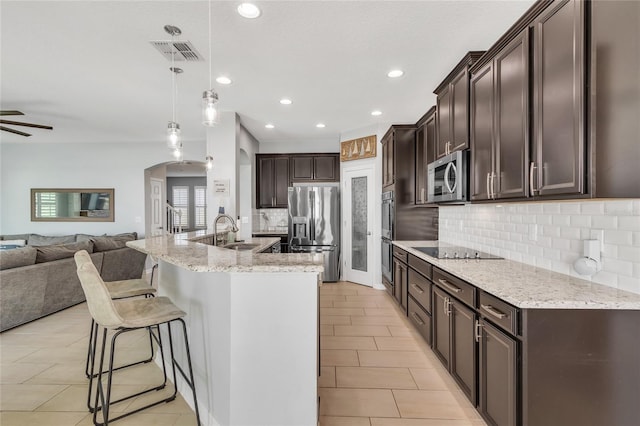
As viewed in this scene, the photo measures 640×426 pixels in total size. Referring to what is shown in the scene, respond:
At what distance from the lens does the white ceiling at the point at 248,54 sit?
217cm

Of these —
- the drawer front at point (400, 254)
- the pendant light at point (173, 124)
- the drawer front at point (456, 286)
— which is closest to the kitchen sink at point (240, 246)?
the pendant light at point (173, 124)

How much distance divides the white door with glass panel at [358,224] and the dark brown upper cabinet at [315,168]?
60 cm

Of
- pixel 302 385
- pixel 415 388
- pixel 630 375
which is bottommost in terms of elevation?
pixel 415 388

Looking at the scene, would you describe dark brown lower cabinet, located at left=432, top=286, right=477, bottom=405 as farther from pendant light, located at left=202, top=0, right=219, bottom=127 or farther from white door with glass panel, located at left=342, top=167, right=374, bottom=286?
white door with glass panel, located at left=342, top=167, right=374, bottom=286

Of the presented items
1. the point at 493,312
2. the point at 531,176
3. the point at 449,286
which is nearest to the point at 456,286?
the point at 449,286

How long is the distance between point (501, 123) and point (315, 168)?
4335 millimetres

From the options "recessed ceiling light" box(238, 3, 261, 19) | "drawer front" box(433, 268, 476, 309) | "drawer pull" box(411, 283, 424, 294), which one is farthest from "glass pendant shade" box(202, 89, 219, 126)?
"drawer pull" box(411, 283, 424, 294)

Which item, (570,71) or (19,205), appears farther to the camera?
(19,205)

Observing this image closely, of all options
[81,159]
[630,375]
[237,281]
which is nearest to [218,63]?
[237,281]

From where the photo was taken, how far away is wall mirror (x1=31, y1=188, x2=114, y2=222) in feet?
21.1

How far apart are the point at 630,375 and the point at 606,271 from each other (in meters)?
0.52

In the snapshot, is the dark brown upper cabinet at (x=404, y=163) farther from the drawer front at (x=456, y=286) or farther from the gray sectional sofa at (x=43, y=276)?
the gray sectional sofa at (x=43, y=276)

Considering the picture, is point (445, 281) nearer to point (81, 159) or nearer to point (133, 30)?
point (133, 30)

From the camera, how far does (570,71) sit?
1.45 metres
